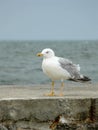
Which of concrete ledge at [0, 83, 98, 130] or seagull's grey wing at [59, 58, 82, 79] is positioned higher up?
seagull's grey wing at [59, 58, 82, 79]

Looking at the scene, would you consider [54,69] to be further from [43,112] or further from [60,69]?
[43,112]

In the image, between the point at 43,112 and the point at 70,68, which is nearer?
the point at 43,112

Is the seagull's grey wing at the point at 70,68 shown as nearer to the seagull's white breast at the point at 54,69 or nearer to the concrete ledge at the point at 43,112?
the seagull's white breast at the point at 54,69

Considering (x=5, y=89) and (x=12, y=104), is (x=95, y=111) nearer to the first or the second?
(x=12, y=104)

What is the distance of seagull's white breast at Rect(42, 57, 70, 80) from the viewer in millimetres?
7910

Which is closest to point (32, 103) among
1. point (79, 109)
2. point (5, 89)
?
point (79, 109)

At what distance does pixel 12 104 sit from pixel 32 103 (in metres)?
0.25

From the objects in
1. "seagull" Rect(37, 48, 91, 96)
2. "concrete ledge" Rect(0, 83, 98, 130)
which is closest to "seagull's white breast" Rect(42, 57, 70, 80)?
"seagull" Rect(37, 48, 91, 96)

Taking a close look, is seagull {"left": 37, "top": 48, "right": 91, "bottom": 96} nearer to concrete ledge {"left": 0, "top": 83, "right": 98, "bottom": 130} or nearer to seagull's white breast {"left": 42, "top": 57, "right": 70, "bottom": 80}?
seagull's white breast {"left": 42, "top": 57, "right": 70, "bottom": 80}

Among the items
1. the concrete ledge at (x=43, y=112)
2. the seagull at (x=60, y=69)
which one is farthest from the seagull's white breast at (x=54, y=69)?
the concrete ledge at (x=43, y=112)

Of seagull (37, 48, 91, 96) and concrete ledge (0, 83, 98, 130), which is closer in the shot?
concrete ledge (0, 83, 98, 130)

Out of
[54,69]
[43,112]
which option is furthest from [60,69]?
[43,112]

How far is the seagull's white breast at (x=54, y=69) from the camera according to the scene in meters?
7.91

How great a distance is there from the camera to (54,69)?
7.91 meters
